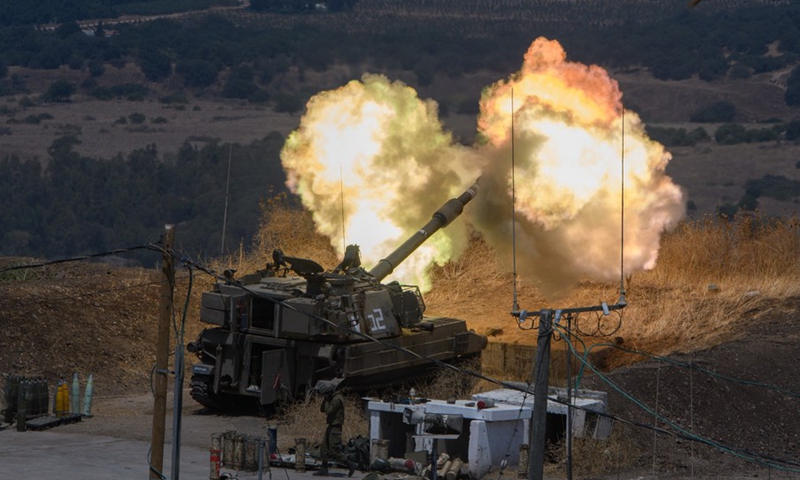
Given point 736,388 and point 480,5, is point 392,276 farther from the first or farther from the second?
point 480,5

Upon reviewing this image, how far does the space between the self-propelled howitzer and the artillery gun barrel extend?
1.30 m

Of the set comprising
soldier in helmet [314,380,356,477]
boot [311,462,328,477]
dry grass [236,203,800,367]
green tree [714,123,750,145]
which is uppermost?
green tree [714,123,750,145]

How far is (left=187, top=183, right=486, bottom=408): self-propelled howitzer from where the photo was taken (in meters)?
28.9

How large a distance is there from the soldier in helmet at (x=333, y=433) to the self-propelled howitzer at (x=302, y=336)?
2924mm

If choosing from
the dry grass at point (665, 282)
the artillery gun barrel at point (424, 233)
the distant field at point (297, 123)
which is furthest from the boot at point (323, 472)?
the distant field at point (297, 123)

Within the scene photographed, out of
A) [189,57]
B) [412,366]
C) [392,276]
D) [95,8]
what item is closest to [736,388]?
[412,366]

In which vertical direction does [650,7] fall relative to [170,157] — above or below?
above

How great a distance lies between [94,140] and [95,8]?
114ft

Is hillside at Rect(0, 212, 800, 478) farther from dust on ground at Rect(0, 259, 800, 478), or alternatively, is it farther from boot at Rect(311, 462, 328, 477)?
boot at Rect(311, 462, 328, 477)

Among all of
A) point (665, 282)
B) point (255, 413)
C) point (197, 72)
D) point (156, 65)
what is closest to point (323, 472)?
point (255, 413)

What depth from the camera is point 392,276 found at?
126 ft

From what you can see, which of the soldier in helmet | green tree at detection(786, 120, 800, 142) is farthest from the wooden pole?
green tree at detection(786, 120, 800, 142)

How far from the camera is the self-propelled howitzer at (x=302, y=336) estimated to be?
28.9 metres

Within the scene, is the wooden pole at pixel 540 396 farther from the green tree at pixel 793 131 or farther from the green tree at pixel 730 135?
the green tree at pixel 793 131
